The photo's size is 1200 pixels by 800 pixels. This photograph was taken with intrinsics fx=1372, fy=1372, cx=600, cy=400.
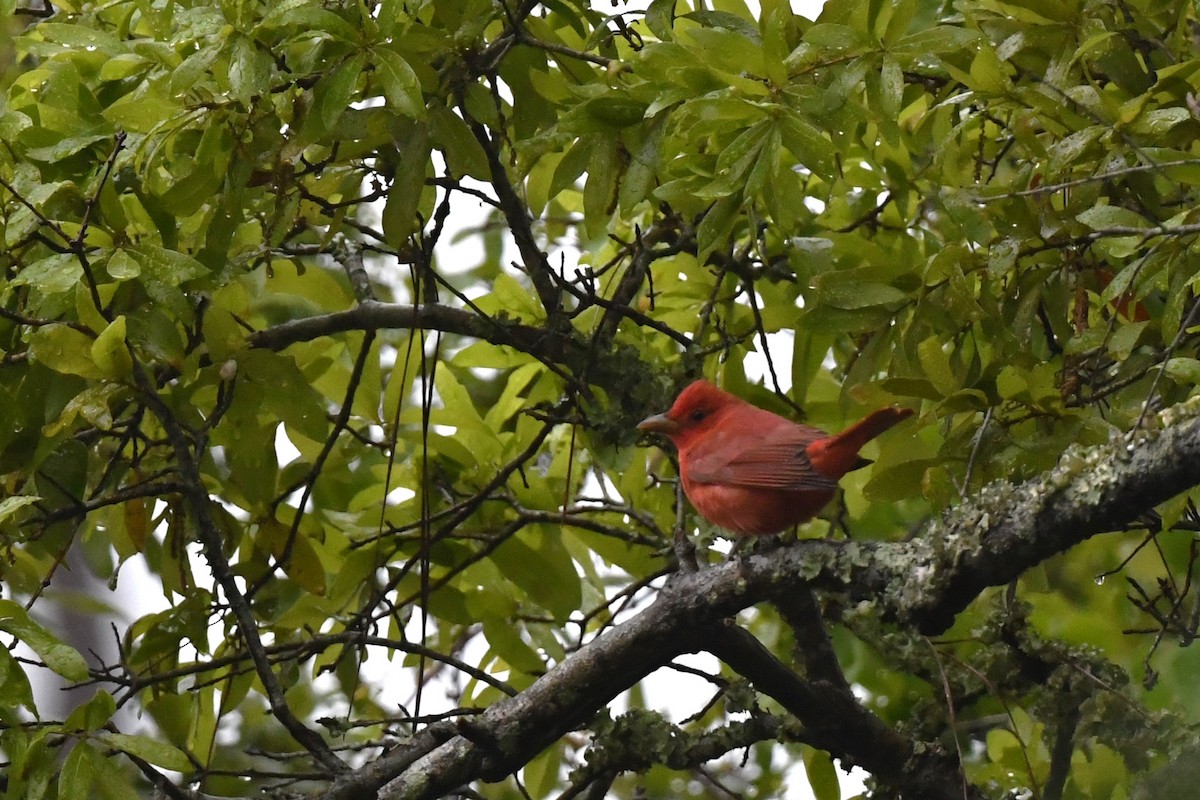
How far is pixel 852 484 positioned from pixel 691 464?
683mm

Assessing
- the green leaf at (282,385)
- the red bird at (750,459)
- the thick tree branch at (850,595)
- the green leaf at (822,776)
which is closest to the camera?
the thick tree branch at (850,595)

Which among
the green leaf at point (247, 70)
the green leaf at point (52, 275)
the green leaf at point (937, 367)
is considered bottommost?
the green leaf at point (937, 367)

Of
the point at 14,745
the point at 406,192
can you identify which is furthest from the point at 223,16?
the point at 14,745

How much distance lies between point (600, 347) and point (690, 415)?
1.03 feet

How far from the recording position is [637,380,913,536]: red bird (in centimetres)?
345

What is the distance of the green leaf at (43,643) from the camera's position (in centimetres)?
260

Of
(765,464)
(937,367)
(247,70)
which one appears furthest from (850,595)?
(247,70)

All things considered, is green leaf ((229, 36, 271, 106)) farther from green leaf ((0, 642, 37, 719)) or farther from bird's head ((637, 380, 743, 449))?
bird's head ((637, 380, 743, 449))

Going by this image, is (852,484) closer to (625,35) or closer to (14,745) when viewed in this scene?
(625,35)

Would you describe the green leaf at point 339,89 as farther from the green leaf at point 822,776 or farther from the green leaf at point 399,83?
the green leaf at point 822,776

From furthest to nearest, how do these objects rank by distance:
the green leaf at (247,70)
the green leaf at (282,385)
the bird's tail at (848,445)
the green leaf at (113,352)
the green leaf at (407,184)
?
the green leaf at (282,385) < the bird's tail at (848,445) < the green leaf at (407,184) < the green leaf at (113,352) < the green leaf at (247,70)

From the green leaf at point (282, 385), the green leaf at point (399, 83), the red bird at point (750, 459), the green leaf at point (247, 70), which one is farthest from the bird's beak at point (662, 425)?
the green leaf at point (247, 70)

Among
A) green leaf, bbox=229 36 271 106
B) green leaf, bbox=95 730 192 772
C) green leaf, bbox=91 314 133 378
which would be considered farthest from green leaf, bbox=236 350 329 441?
green leaf, bbox=95 730 192 772

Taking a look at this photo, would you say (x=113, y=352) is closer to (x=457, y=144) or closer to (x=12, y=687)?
(x=12, y=687)
